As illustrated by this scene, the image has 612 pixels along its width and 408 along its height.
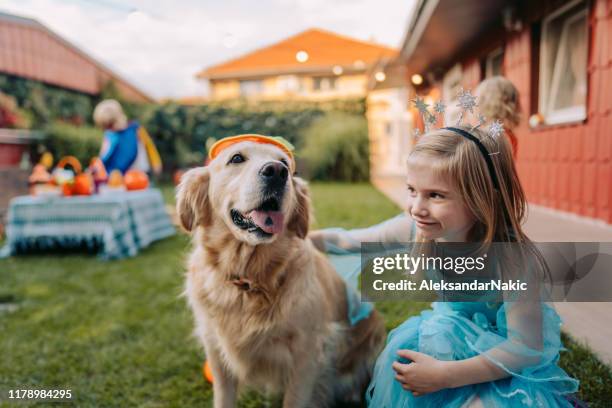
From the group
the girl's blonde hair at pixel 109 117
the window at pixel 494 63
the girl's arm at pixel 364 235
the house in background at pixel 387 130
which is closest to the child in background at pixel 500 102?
the girl's arm at pixel 364 235

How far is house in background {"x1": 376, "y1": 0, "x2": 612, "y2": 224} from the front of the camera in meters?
3.78

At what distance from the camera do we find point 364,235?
5.74 feet

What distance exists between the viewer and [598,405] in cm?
148

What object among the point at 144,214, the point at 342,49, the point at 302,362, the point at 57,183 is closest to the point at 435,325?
the point at 302,362

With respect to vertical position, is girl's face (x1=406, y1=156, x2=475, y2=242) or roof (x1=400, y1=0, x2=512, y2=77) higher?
roof (x1=400, y1=0, x2=512, y2=77)

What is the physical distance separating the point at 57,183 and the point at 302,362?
4.46 m

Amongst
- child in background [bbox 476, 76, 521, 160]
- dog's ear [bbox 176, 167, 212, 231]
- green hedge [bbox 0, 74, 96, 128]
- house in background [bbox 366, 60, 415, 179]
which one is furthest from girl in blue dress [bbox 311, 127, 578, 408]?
green hedge [bbox 0, 74, 96, 128]

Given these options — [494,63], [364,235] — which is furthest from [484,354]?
[494,63]

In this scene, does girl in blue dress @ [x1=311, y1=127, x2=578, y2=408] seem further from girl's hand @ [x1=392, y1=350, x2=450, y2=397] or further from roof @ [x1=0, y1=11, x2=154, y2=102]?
roof @ [x1=0, y1=11, x2=154, y2=102]

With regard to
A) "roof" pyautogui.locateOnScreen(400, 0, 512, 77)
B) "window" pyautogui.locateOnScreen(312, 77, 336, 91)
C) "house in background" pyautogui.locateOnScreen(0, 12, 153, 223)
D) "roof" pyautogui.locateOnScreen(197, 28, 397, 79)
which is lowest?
"roof" pyautogui.locateOnScreen(400, 0, 512, 77)

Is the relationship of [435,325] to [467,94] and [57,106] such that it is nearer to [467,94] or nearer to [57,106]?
[467,94]

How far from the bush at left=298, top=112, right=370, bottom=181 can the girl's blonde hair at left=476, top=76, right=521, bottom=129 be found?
9.34 meters

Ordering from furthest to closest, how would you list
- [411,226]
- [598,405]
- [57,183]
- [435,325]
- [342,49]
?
[342,49] < [57,183] < [411,226] < [598,405] < [435,325]

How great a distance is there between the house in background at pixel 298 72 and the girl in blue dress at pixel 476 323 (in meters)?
15.3
